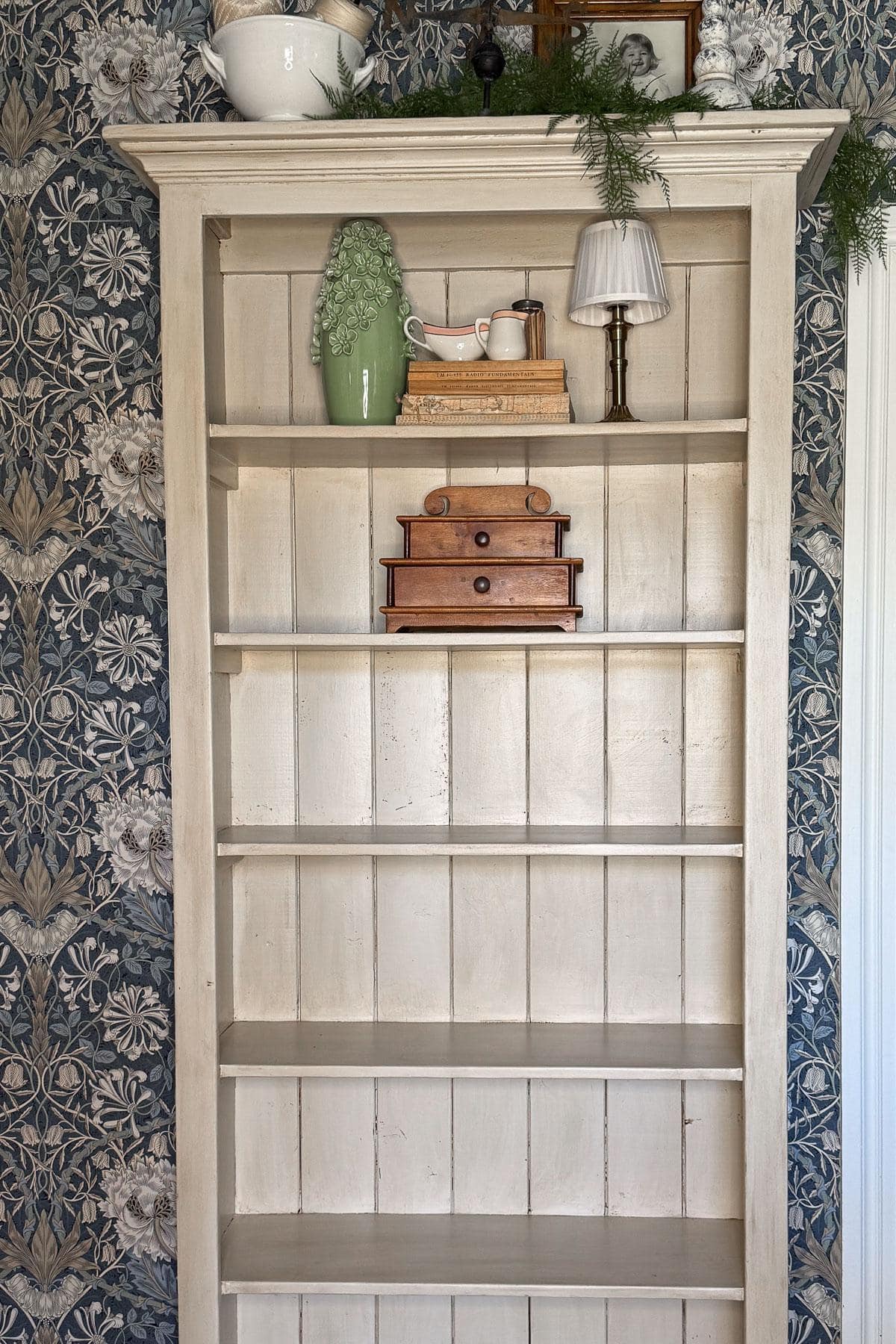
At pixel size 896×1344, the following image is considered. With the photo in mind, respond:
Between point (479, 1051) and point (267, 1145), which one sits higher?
point (479, 1051)

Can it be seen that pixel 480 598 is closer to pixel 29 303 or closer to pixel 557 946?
pixel 557 946

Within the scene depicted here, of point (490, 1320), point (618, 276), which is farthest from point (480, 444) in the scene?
point (490, 1320)

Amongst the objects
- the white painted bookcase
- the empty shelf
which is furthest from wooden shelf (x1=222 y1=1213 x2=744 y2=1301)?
the empty shelf

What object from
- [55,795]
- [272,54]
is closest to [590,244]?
[272,54]

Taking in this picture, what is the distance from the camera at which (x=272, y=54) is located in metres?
1.71

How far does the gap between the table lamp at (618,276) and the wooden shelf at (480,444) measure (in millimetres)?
82

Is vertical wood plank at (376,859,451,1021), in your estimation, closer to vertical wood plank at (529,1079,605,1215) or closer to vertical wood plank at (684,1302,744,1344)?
vertical wood plank at (529,1079,605,1215)

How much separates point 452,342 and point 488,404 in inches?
5.6

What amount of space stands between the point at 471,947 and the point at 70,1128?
2.57 feet

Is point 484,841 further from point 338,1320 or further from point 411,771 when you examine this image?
point 338,1320

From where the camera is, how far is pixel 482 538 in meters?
1.87

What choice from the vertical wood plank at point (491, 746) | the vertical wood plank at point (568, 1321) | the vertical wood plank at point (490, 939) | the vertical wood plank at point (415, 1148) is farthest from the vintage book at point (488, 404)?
the vertical wood plank at point (568, 1321)

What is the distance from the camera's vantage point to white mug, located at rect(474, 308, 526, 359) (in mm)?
1847

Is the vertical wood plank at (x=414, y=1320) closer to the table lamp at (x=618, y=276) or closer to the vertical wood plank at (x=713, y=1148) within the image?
the vertical wood plank at (x=713, y=1148)
